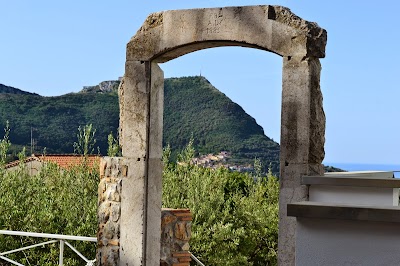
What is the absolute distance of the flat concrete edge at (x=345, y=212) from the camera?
83.6 inches

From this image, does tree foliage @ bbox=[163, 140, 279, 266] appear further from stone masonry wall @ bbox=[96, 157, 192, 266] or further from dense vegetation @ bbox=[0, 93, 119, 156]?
dense vegetation @ bbox=[0, 93, 119, 156]

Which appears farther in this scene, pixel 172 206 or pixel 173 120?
pixel 173 120

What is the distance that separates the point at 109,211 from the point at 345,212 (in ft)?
12.2

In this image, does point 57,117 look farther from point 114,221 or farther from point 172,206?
point 114,221

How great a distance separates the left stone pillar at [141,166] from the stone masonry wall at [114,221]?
0.07m

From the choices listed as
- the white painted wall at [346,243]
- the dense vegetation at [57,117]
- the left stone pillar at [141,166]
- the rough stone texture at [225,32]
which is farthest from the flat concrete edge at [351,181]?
the dense vegetation at [57,117]

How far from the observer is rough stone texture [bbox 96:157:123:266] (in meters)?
5.59

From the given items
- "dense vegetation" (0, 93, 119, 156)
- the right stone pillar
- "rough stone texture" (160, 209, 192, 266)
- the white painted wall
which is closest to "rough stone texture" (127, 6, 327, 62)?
the right stone pillar

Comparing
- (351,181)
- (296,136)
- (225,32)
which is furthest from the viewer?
(225,32)

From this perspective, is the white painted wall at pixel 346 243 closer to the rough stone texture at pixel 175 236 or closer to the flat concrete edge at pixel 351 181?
the flat concrete edge at pixel 351 181

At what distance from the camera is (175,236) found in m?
5.92

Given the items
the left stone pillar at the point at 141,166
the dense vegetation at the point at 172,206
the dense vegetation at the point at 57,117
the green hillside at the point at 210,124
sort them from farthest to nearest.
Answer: the dense vegetation at the point at 57,117
the green hillside at the point at 210,124
the dense vegetation at the point at 172,206
the left stone pillar at the point at 141,166

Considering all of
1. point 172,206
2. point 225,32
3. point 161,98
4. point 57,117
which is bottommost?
point 172,206

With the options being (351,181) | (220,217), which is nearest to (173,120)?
(220,217)
